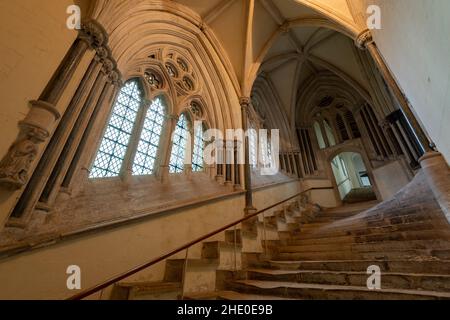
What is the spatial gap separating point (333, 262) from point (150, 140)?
3.84 metres

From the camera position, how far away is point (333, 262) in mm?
2863

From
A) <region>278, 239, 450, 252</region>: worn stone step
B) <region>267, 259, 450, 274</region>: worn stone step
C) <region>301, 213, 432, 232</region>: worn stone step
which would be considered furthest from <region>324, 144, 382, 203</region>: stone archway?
<region>267, 259, 450, 274</region>: worn stone step

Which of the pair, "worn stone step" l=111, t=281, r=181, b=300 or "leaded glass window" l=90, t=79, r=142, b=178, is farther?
"leaded glass window" l=90, t=79, r=142, b=178

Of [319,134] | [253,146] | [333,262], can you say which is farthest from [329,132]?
[333,262]

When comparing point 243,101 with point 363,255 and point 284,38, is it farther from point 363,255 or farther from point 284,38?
point 363,255

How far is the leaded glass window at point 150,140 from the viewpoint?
425 centimetres

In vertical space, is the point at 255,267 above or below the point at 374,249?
below

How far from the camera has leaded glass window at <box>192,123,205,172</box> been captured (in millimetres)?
5497

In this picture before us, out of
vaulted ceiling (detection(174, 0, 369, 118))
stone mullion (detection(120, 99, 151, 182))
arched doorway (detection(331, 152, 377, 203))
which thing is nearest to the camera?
stone mullion (detection(120, 99, 151, 182))

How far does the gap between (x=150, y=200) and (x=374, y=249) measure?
3.45m

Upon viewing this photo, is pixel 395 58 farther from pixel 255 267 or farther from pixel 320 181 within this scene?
pixel 320 181

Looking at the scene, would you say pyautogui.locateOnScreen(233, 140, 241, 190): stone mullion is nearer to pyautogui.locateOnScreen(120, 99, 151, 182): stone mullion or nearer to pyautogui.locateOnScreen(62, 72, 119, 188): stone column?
pyautogui.locateOnScreen(120, 99, 151, 182): stone mullion

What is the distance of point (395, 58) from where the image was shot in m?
3.18
